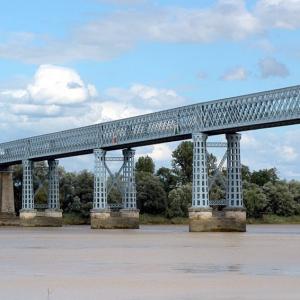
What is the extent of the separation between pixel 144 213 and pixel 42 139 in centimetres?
3368

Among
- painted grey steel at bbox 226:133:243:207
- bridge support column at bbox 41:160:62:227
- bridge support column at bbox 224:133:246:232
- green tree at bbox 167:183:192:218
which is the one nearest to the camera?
bridge support column at bbox 224:133:246:232

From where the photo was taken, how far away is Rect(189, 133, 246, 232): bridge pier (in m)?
112

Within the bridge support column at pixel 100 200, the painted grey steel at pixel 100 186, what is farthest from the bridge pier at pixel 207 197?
the painted grey steel at pixel 100 186

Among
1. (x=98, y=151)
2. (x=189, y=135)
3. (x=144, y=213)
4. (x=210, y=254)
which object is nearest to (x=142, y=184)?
(x=144, y=213)

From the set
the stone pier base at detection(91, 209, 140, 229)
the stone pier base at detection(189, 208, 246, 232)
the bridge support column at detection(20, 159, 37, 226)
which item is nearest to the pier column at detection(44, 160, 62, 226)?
the bridge support column at detection(20, 159, 37, 226)

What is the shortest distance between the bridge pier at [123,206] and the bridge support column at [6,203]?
116 feet

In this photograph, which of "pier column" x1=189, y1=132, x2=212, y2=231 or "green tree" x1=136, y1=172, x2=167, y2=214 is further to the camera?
"green tree" x1=136, y1=172, x2=167, y2=214

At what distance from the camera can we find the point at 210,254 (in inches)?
2461

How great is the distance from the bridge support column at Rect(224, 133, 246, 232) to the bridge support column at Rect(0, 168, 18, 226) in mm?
63501

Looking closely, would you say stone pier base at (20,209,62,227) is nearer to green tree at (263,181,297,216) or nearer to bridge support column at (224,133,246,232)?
green tree at (263,181,297,216)

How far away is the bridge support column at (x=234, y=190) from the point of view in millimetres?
113938

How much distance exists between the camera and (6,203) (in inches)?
6801

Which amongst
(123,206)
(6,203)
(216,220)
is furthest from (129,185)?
(6,203)

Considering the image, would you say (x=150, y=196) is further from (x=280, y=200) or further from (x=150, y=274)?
(x=150, y=274)
